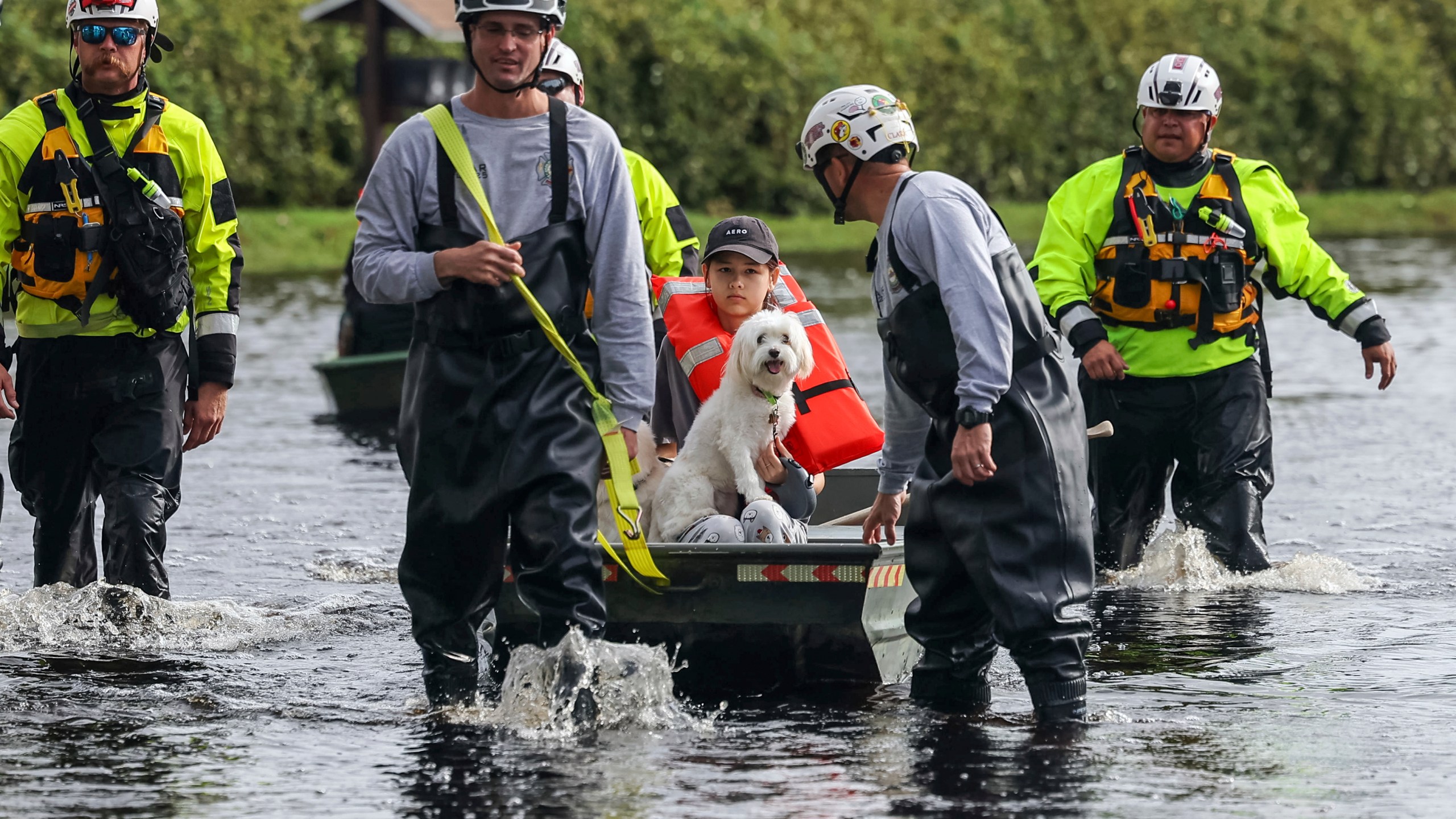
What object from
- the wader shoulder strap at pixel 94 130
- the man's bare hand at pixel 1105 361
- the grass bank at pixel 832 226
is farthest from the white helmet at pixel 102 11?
the grass bank at pixel 832 226

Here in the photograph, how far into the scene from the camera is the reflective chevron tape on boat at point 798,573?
7.01m

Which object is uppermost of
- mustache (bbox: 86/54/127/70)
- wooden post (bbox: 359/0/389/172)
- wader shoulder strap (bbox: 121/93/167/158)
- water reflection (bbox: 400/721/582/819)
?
wooden post (bbox: 359/0/389/172)

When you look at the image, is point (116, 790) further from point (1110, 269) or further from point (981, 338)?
point (1110, 269)

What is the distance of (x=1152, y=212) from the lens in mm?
9156

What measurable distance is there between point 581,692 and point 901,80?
3813 centimetres

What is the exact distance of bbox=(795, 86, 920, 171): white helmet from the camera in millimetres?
6539

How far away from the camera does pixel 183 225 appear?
7.91 metres

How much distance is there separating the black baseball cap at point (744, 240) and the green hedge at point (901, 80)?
24.8 metres

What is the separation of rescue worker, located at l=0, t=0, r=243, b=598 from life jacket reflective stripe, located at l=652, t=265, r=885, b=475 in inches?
63.1

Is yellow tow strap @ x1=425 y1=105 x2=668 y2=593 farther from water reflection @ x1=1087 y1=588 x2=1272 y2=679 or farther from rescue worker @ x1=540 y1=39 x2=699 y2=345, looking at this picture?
rescue worker @ x1=540 y1=39 x2=699 y2=345

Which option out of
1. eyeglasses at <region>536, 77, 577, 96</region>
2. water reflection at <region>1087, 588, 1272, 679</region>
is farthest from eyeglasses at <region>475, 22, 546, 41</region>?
water reflection at <region>1087, 588, 1272, 679</region>

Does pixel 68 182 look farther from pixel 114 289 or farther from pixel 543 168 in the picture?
pixel 543 168

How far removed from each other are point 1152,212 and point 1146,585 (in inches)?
63.2

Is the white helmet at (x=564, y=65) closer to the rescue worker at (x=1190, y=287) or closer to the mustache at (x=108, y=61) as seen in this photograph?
the mustache at (x=108, y=61)
